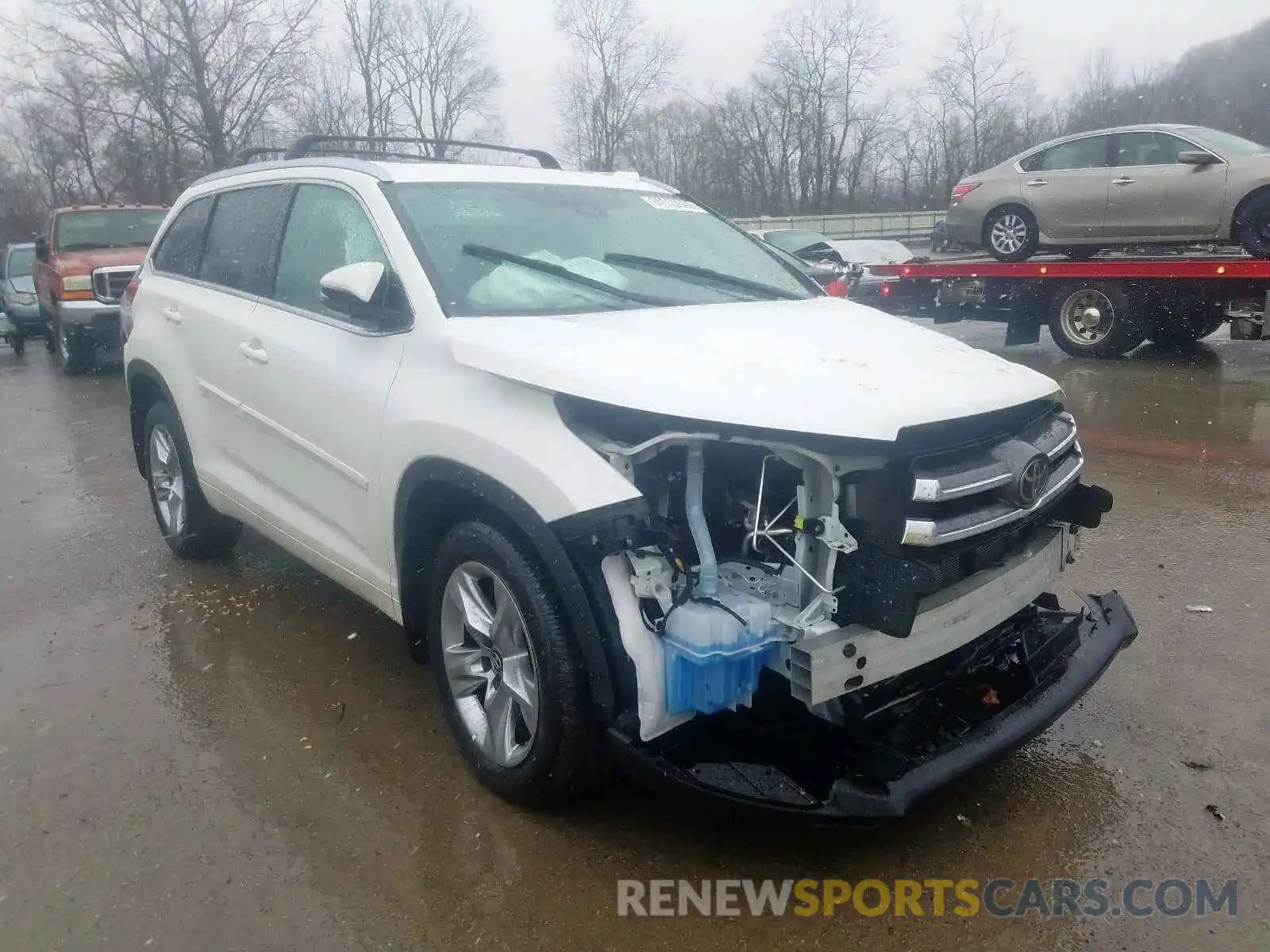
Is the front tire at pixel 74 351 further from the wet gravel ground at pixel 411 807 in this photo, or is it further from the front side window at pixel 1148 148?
the front side window at pixel 1148 148

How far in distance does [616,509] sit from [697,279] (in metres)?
1.52

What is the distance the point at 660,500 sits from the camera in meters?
2.68

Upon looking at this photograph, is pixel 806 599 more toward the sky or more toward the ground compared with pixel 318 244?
more toward the ground

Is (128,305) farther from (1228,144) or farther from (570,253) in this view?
(1228,144)

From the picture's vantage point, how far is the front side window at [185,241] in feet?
15.5

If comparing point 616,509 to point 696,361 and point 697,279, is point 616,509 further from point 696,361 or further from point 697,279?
point 697,279

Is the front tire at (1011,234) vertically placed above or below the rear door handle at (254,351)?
above

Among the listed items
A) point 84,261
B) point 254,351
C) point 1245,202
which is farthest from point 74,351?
point 1245,202

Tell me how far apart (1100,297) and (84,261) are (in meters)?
12.4

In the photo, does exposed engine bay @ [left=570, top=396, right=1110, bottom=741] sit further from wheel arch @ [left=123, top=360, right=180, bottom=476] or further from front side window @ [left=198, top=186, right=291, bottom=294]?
wheel arch @ [left=123, top=360, right=180, bottom=476]

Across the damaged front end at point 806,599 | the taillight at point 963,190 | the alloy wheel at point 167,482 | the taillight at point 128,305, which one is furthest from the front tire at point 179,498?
the taillight at point 963,190

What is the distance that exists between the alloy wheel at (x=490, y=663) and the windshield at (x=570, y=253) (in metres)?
0.86

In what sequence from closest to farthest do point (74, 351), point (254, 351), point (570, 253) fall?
point (570, 253) → point (254, 351) → point (74, 351)

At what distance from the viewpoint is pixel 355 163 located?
3717 millimetres
